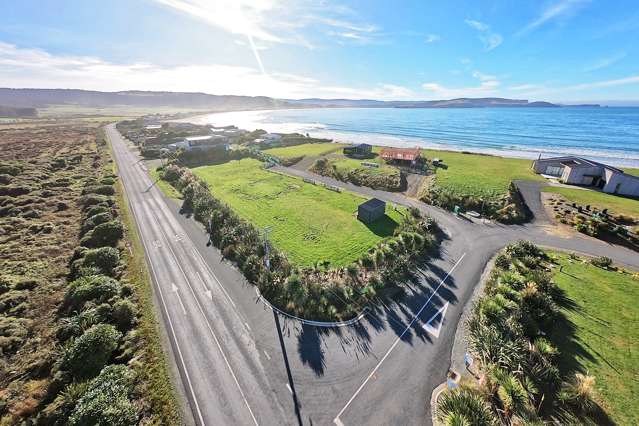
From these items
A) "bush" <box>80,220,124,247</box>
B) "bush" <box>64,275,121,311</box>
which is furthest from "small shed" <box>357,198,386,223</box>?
"bush" <box>80,220,124,247</box>

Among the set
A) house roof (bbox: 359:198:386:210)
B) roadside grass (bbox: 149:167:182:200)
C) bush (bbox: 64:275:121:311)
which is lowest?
bush (bbox: 64:275:121:311)

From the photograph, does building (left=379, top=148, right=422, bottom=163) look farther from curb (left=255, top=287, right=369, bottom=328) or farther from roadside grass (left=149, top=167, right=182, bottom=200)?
curb (left=255, top=287, right=369, bottom=328)

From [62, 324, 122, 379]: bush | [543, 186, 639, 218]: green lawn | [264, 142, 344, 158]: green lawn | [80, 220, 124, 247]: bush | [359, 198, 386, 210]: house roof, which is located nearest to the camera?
[62, 324, 122, 379]: bush

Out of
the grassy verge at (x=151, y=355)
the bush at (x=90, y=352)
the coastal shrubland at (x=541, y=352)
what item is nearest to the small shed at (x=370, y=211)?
the coastal shrubland at (x=541, y=352)

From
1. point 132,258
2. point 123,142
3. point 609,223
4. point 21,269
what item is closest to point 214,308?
point 132,258

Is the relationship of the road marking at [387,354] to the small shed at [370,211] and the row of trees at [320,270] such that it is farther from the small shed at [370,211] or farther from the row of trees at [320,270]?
the small shed at [370,211]

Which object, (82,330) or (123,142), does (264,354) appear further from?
(123,142)

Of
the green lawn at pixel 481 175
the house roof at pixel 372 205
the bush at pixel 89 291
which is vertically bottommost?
the bush at pixel 89 291
